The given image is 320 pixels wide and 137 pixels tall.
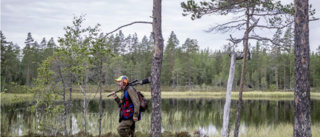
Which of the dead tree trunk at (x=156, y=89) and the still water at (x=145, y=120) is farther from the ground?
the dead tree trunk at (x=156, y=89)

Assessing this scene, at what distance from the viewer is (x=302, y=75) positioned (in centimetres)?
598

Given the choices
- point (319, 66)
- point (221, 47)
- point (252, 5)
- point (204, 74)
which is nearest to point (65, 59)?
point (221, 47)

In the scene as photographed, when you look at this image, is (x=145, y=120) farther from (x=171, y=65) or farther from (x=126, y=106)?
(x=171, y=65)

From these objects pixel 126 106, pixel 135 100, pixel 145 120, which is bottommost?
Result: pixel 145 120

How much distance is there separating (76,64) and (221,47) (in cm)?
561

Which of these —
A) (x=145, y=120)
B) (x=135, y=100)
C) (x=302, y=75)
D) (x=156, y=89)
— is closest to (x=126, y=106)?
(x=135, y=100)

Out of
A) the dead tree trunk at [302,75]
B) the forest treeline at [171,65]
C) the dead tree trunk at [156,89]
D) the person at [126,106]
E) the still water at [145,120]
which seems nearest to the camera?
the dead tree trunk at [302,75]

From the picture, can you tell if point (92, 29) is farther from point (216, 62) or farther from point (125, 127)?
point (216, 62)

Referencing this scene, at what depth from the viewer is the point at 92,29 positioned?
10.5 meters

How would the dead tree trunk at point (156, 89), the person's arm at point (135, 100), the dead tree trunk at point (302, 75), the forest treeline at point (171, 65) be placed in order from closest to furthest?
the dead tree trunk at point (302, 75) < the dead tree trunk at point (156, 89) < the person's arm at point (135, 100) < the forest treeline at point (171, 65)

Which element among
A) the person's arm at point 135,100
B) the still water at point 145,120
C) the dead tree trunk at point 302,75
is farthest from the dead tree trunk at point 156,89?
the still water at point 145,120

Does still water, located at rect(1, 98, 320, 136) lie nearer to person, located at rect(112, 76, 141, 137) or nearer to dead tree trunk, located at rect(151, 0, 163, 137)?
person, located at rect(112, 76, 141, 137)

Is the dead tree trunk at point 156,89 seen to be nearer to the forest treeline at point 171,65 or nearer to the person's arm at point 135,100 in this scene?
the person's arm at point 135,100

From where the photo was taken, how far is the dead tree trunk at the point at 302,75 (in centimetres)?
597
